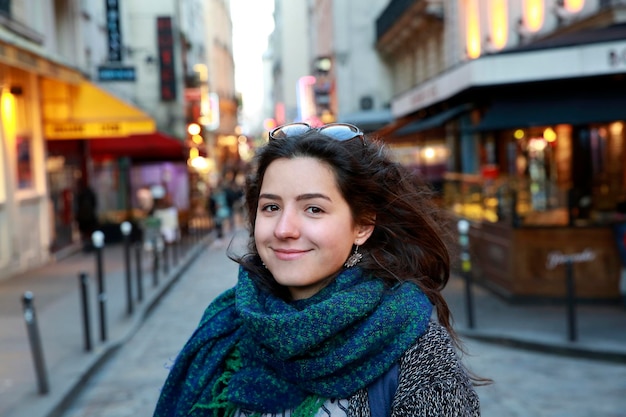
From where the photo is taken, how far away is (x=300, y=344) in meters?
2.07

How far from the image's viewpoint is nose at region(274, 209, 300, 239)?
7.20ft

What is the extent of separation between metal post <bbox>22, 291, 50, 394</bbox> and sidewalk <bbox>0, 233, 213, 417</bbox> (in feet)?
0.11

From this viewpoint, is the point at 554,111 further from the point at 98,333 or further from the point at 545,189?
the point at 98,333

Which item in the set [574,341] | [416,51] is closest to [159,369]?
[574,341]

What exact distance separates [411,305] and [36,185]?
64.4 ft

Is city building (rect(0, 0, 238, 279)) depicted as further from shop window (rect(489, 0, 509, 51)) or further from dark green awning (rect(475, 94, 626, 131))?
shop window (rect(489, 0, 509, 51))

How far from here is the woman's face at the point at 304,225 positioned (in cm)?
221

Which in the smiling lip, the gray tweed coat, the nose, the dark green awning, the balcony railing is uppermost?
the balcony railing

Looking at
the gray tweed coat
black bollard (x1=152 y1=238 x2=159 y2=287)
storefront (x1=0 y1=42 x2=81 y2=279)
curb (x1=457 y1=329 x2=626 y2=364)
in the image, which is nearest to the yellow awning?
storefront (x1=0 y1=42 x2=81 y2=279)

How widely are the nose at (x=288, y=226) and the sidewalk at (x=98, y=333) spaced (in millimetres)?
5417

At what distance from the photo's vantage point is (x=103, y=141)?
86.0 ft

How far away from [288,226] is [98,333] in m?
9.30

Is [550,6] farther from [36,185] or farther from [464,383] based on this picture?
[464,383]

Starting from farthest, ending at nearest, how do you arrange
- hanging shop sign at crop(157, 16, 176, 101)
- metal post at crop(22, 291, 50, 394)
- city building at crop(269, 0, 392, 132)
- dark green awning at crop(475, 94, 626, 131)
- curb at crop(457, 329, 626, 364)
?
city building at crop(269, 0, 392, 132)
hanging shop sign at crop(157, 16, 176, 101)
dark green awning at crop(475, 94, 626, 131)
curb at crop(457, 329, 626, 364)
metal post at crop(22, 291, 50, 394)
